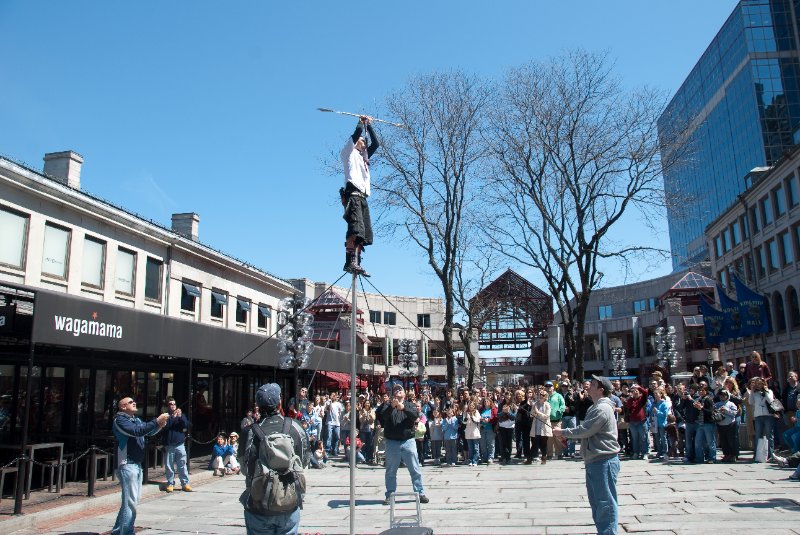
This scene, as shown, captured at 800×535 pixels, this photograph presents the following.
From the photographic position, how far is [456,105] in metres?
25.8

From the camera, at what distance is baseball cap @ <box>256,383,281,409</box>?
16.8ft

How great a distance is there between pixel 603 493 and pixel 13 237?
744 inches

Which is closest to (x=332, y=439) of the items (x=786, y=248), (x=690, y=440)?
(x=690, y=440)

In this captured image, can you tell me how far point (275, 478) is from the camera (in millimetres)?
4812

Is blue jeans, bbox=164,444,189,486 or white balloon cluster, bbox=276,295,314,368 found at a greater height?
white balloon cluster, bbox=276,295,314,368

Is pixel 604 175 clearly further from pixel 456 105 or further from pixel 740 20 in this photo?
pixel 740 20

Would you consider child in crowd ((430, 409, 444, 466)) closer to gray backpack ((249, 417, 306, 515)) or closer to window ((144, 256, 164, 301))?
gray backpack ((249, 417, 306, 515))

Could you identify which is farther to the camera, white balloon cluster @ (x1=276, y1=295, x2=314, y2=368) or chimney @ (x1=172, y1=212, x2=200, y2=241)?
chimney @ (x1=172, y1=212, x2=200, y2=241)

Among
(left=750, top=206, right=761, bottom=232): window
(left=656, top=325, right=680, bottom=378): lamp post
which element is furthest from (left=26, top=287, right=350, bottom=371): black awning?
(left=750, top=206, right=761, bottom=232): window

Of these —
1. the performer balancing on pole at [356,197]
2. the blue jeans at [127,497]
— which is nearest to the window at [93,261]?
the blue jeans at [127,497]

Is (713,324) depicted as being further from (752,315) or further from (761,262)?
(761,262)

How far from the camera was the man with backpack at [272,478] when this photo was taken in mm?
4797

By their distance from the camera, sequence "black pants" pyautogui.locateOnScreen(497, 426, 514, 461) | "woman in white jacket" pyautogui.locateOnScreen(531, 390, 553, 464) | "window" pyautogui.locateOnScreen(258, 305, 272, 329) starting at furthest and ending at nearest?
"window" pyautogui.locateOnScreen(258, 305, 272, 329) < "black pants" pyautogui.locateOnScreen(497, 426, 514, 461) < "woman in white jacket" pyautogui.locateOnScreen(531, 390, 553, 464)

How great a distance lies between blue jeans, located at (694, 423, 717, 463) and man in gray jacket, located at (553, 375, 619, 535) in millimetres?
8693
